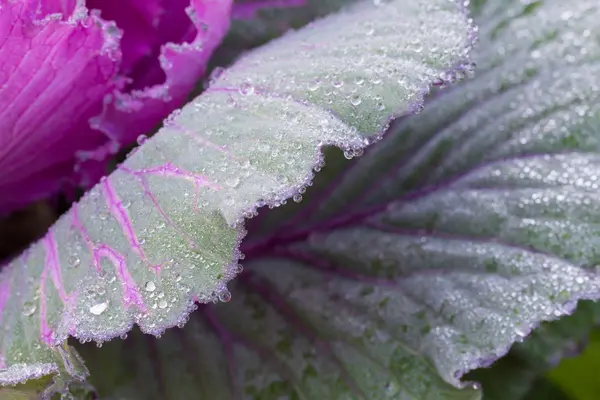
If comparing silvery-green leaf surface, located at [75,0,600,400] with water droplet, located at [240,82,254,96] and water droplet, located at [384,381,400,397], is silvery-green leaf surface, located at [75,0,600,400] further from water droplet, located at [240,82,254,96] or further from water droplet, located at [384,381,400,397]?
water droplet, located at [240,82,254,96]

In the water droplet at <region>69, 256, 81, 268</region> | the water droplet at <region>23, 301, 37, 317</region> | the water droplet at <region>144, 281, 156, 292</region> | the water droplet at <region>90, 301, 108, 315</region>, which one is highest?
the water droplet at <region>144, 281, 156, 292</region>

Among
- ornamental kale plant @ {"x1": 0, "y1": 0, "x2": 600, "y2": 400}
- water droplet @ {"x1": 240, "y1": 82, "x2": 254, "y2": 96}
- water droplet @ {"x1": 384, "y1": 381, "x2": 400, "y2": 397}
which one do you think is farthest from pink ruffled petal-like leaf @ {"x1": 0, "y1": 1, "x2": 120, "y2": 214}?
water droplet @ {"x1": 384, "y1": 381, "x2": 400, "y2": 397}

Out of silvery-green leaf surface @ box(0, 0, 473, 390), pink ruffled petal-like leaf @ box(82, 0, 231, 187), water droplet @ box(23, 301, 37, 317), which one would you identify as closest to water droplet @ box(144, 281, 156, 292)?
silvery-green leaf surface @ box(0, 0, 473, 390)

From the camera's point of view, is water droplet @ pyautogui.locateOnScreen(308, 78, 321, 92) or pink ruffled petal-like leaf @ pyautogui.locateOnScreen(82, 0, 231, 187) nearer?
water droplet @ pyautogui.locateOnScreen(308, 78, 321, 92)

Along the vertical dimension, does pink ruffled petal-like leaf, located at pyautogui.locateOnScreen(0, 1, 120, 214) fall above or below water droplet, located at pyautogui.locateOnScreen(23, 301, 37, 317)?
A: above

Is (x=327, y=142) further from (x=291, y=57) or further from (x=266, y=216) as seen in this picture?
(x=266, y=216)

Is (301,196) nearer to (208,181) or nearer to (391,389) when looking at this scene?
(208,181)

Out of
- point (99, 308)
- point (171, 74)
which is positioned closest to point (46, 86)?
point (171, 74)

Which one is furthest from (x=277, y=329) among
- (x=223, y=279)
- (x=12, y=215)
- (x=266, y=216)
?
(x=12, y=215)
